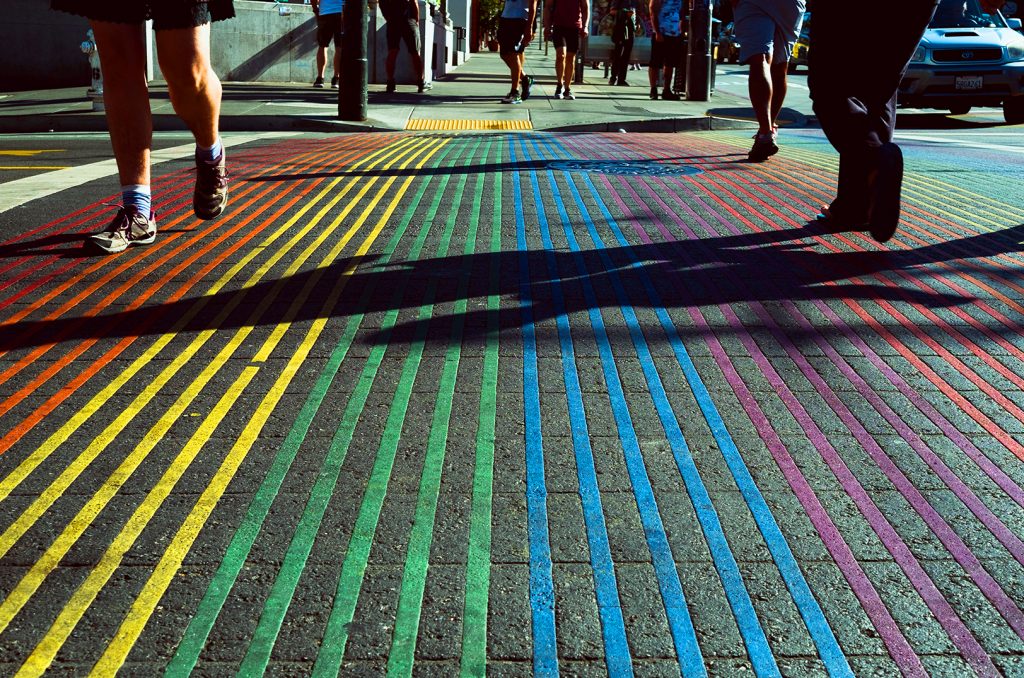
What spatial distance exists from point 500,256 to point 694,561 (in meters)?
2.76

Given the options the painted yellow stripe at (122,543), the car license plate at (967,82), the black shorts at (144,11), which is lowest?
the painted yellow stripe at (122,543)

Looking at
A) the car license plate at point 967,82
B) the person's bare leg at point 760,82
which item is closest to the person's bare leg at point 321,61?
the car license plate at point 967,82

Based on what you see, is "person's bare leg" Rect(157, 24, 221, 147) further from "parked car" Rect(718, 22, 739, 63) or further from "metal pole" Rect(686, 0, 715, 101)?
"parked car" Rect(718, 22, 739, 63)

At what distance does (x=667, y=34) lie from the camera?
18172 millimetres

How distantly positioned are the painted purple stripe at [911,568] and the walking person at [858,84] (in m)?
2.43

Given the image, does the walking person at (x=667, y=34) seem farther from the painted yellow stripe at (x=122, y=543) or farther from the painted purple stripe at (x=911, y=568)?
the painted purple stripe at (x=911, y=568)

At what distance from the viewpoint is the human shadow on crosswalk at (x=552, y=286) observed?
3.82m

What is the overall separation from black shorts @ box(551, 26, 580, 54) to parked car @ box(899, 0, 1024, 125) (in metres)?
4.28

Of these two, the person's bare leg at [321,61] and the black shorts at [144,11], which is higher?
the black shorts at [144,11]

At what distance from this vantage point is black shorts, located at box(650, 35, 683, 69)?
1827 cm

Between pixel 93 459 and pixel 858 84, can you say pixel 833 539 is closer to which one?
pixel 93 459

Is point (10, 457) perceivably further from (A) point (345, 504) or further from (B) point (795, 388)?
(B) point (795, 388)

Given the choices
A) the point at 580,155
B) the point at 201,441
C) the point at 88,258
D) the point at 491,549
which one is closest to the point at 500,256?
the point at 88,258

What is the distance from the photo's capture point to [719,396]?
317 centimetres
